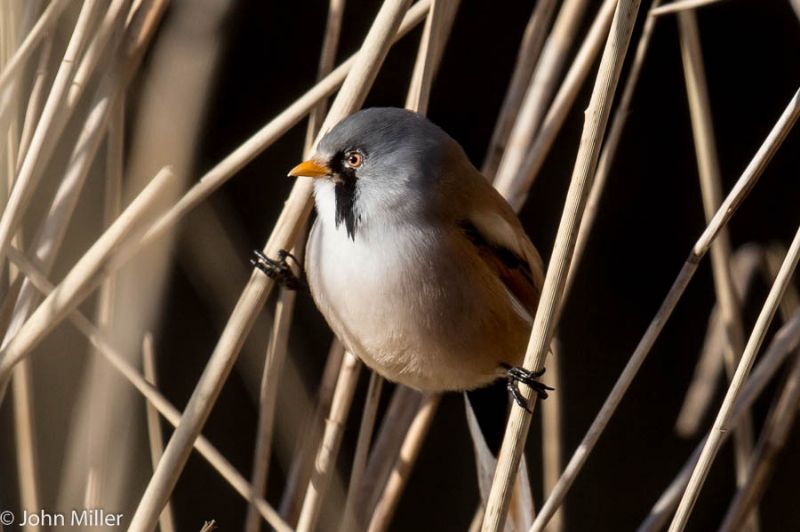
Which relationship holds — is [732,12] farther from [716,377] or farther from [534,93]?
[534,93]

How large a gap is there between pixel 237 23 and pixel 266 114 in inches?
14.4

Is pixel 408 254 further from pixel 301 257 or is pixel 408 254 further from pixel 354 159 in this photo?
pixel 301 257

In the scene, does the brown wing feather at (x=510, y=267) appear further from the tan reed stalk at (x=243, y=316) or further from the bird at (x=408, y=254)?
the tan reed stalk at (x=243, y=316)

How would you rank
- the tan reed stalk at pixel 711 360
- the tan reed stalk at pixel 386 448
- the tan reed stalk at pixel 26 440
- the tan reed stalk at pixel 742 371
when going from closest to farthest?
the tan reed stalk at pixel 742 371 < the tan reed stalk at pixel 26 440 < the tan reed stalk at pixel 386 448 < the tan reed stalk at pixel 711 360

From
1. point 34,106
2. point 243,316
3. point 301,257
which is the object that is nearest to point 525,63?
A: point 301,257

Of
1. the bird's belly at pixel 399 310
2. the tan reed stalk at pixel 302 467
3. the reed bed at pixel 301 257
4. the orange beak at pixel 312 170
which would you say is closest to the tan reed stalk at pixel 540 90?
the reed bed at pixel 301 257

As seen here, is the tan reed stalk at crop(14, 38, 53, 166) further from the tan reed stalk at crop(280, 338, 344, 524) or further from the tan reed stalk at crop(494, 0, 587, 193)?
the tan reed stalk at crop(494, 0, 587, 193)

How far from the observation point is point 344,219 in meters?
2.15

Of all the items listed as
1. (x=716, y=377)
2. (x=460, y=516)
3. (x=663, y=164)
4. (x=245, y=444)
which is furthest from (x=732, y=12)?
(x=245, y=444)

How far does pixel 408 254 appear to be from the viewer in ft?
7.03

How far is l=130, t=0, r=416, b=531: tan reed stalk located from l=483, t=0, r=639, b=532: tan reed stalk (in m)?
0.44

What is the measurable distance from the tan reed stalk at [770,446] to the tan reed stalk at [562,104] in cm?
79

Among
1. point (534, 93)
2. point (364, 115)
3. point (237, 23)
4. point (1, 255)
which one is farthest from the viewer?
point (237, 23)

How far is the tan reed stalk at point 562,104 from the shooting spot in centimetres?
221
